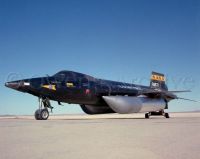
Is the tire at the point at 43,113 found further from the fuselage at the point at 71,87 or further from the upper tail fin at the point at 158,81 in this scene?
the upper tail fin at the point at 158,81

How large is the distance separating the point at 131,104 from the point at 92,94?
359 centimetres

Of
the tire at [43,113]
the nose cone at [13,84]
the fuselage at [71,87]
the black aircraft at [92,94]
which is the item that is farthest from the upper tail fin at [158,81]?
the nose cone at [13,84]

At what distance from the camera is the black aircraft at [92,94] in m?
20.6

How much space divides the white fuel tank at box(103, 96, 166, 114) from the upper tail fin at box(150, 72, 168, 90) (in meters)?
5.54

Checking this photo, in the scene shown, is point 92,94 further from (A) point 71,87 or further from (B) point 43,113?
(B) point 43,113

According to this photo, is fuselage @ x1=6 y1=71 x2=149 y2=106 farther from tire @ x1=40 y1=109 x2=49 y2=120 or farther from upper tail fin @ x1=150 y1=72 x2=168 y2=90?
upper tail fin @ x1=150 y1=72 x2=168 y2=90

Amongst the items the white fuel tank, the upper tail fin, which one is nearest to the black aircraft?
the white fuel tank

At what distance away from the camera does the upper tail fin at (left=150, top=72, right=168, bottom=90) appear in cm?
3391

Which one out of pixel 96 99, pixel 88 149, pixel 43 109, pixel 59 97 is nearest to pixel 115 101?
pixel 96 99

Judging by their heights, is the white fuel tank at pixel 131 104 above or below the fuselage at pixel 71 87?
below

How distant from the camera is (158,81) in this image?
34.4 metres

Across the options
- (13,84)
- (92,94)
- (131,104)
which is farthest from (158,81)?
(13,84)

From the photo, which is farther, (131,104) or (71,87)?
(131,104)

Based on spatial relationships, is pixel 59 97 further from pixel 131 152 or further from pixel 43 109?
pixel 131 152
